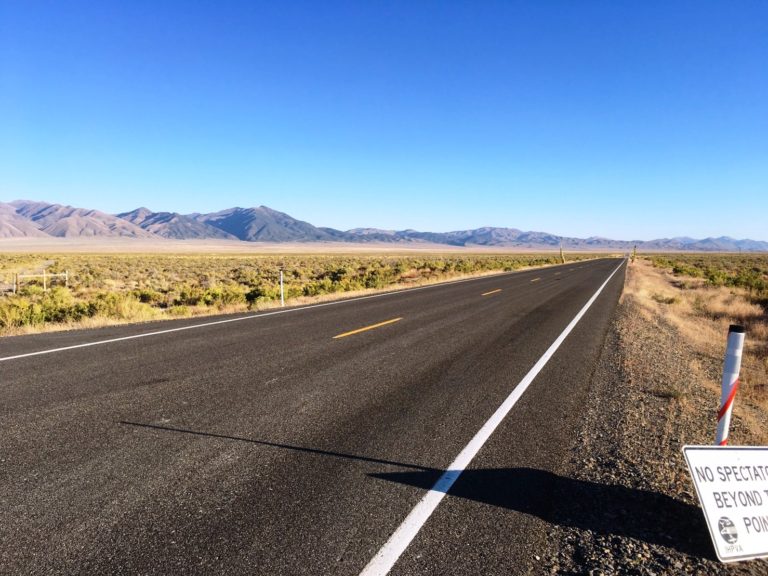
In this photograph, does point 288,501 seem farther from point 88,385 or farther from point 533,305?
point 533,305

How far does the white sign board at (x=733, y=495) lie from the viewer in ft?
9.94

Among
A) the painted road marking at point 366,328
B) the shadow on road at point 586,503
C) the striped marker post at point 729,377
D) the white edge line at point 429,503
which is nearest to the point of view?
the white edge line at point 429,503

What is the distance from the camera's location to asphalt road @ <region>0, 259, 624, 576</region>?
2.97 metres

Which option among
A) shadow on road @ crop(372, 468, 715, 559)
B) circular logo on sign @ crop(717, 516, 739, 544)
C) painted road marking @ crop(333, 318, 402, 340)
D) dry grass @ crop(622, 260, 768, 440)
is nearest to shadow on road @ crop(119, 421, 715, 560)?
shadow on road @ crop(372, 468, 715, 559)

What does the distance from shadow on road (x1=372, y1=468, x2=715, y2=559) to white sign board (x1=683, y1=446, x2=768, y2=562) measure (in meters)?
0.17

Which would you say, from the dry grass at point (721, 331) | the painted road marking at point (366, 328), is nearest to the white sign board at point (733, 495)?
the dry grass at point (721, 331)

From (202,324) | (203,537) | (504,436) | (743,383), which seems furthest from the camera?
(202,324)

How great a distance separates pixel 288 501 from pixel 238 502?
364mm

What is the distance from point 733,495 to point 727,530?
0.91 feet

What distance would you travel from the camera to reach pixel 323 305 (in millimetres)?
15320

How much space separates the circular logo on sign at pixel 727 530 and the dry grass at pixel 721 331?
2607mm

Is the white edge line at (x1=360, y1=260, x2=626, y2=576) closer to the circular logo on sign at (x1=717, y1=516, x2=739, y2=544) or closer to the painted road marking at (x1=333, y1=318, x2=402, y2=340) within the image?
the circular logo on sign at (x1=717, y1=516, x2=739, y2=544)

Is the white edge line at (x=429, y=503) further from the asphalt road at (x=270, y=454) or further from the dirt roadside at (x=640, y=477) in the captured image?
the dirt roadside at (x=640, y=477)

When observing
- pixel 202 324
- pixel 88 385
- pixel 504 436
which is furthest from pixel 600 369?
pixel 202 324
